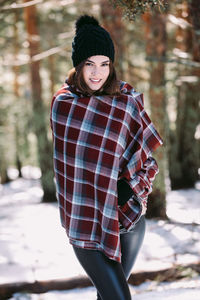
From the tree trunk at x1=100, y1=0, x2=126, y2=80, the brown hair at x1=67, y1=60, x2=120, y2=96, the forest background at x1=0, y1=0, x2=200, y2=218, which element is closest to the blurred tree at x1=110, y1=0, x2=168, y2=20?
the forest background at x1=0, y1=0, x2=200, y2=218

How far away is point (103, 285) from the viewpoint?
2295 mm

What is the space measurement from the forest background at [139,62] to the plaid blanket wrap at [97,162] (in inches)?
42.7

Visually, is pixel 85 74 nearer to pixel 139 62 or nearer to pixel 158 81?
pixel 158 81

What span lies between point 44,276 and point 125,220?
8.40 feet

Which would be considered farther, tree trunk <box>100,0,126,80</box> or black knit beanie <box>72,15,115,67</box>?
tree trunk <box>100,0,126,80</box>

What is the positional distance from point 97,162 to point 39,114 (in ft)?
30.2

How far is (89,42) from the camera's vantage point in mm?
2453

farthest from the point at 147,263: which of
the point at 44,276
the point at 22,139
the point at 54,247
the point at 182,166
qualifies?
the point at 22,139

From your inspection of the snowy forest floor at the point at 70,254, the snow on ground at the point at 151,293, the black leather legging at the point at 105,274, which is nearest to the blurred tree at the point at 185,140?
the snowy forest floor at the point at 70,254

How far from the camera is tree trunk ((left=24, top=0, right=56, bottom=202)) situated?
36.5 ft

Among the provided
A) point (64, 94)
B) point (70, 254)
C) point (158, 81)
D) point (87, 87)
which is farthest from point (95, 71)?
point (158, 81)

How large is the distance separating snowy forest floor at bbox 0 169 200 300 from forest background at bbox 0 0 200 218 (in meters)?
1.16

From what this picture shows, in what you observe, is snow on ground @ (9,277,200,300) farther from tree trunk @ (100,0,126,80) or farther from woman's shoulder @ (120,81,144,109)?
tree trunk @ (100,0,126,80)

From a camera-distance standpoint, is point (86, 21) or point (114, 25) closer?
point (86, 21)
